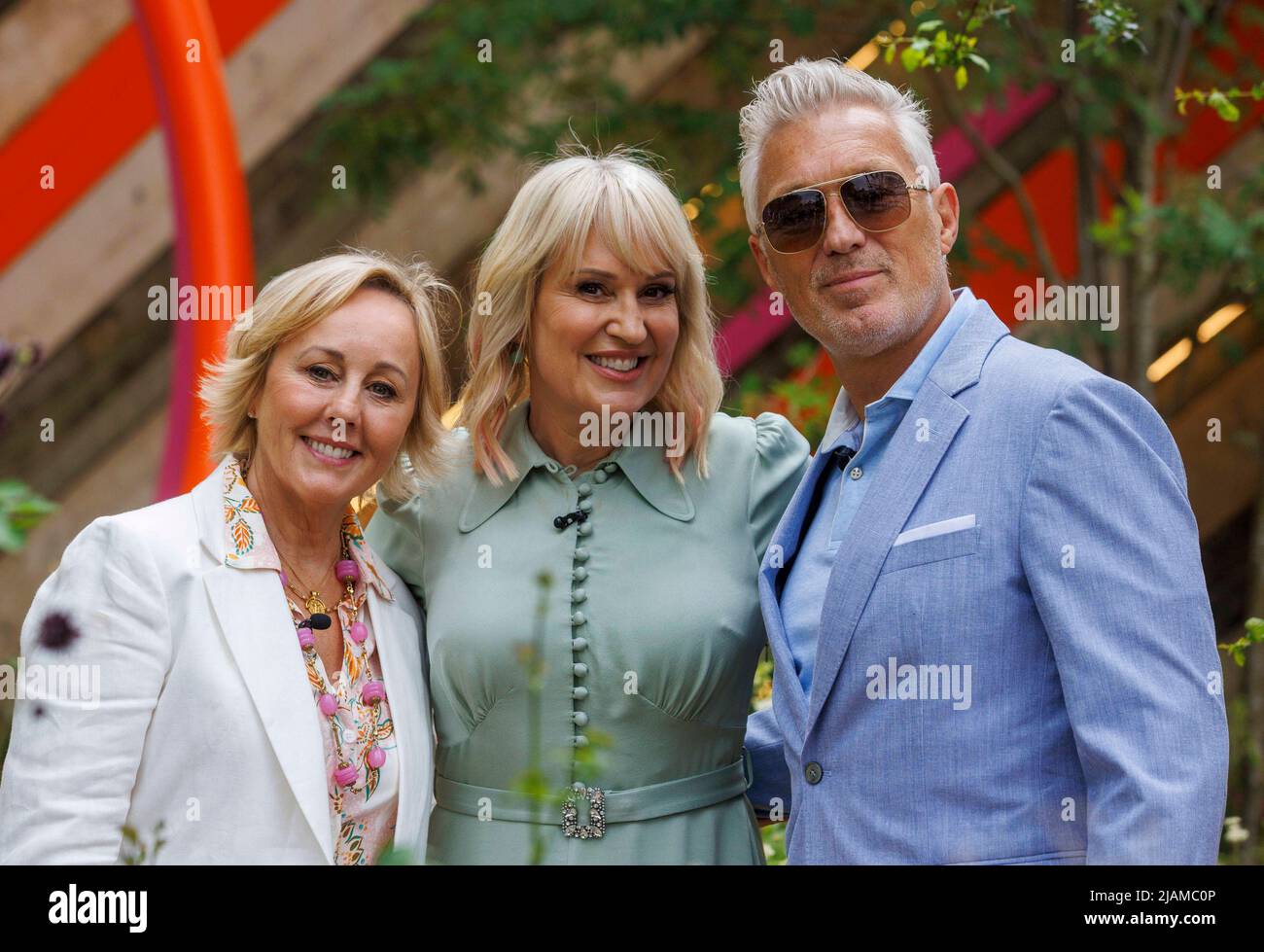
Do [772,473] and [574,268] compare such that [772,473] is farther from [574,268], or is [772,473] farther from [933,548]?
[933,548]

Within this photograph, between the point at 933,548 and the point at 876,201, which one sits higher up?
the point at 876,201

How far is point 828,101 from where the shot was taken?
2.29 m

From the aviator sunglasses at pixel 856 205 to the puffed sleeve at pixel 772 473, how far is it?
54 centimetres

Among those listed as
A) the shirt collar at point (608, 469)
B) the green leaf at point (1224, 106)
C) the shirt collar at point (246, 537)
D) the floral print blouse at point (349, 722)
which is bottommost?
the floral print blouse at point (349, 722)

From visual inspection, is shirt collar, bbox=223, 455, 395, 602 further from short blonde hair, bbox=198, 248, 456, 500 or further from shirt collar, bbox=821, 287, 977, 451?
shirt collar, bbox=821, 287, 977, 451

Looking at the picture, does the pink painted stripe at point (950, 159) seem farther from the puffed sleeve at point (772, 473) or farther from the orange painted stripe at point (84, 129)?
the puffed sleeve at point (772, 473)

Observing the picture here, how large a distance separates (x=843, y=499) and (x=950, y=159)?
14.0 ft

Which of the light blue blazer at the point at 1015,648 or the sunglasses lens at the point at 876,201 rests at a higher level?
the sunglasses lens at the point at 876,201

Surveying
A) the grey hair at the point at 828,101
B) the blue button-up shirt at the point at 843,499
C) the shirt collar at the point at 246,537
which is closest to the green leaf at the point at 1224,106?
the grey hair at the point at 828,101

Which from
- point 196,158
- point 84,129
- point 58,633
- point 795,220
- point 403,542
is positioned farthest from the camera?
point 84,129

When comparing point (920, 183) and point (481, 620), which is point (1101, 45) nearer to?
point (920, 183)

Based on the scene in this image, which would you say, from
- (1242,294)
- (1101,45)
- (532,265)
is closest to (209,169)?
(532,265)

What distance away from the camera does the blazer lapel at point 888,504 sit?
2012 mm

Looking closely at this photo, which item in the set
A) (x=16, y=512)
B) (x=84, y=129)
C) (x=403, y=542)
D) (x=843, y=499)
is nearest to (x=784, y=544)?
(x=843, y=499)
